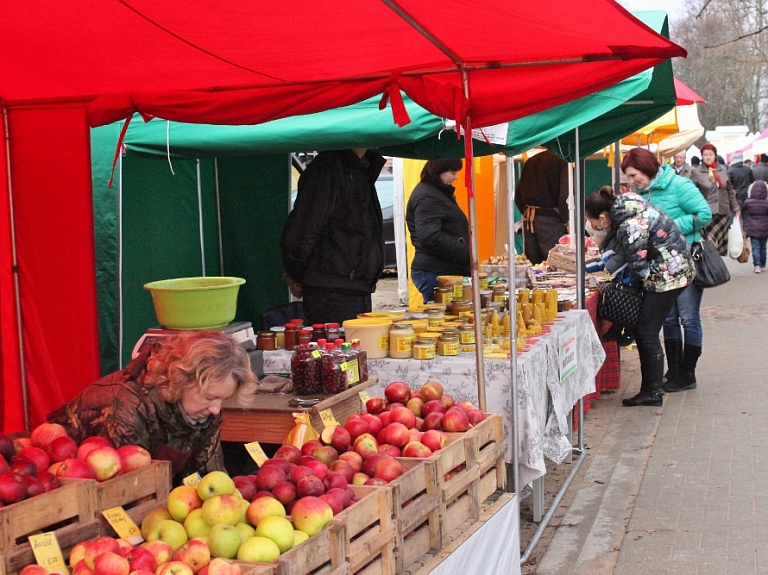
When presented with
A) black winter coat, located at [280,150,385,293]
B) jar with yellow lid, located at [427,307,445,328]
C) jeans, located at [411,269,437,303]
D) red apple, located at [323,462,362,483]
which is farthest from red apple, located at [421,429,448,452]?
jeans, located at [411,269,437,303]

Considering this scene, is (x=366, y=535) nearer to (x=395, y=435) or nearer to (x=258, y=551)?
(x=258, y=551)

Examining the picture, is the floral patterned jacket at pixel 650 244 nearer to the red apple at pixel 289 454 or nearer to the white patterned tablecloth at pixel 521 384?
the white patterned tablecloth at pixel 521 384

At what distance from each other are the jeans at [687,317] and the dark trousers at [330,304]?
3.48 metres

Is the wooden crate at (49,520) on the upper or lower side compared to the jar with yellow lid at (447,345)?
lower

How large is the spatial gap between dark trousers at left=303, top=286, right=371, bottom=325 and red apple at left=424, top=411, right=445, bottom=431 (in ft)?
7.99

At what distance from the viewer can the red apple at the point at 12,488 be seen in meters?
2.65

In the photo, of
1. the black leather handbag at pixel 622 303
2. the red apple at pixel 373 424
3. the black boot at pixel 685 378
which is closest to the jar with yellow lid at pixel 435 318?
the red apple at pixel 373 424

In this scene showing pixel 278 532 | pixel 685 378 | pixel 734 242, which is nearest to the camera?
pixel 278 532

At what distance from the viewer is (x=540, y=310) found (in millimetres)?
6262

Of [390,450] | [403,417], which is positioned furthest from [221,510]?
[403,417]

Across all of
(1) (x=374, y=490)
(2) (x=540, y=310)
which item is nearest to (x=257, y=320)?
(2) (x=540, y=310)

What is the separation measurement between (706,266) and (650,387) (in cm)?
119

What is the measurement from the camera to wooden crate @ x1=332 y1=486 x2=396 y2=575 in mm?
2747

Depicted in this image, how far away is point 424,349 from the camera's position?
206 inches
